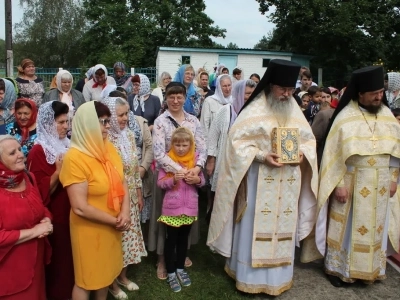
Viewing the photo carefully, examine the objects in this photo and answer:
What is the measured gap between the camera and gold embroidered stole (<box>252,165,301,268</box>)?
134 inches

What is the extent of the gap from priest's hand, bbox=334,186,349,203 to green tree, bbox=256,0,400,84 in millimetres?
24075

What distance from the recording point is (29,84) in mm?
5914

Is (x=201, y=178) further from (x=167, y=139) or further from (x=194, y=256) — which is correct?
(x=194, y=256)

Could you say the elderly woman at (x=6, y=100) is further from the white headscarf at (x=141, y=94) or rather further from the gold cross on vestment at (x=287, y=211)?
the gold cross on vestment at (x=287, y=211)

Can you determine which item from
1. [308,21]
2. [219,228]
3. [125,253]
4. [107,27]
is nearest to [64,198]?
[125,253]

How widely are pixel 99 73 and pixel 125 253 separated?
3582 mm

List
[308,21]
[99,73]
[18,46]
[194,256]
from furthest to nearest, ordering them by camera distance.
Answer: [18,46] < [308,21] < [99,73] < [194,256]

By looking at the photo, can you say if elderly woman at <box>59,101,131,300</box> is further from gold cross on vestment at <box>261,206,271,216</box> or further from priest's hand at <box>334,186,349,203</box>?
priest's hand at <box>334,186,349,203</box>

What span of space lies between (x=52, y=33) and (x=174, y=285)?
4026 centimetres

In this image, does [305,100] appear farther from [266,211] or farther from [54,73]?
[54,73]

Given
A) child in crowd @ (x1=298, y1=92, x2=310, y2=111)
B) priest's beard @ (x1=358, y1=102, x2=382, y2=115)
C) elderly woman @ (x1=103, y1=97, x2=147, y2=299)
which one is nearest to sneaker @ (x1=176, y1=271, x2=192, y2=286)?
elderly woman @ (x1=103, y1=97, x2=147, y2=299)

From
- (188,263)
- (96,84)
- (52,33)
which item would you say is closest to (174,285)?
(188,263)

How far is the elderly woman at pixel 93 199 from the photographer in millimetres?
2590

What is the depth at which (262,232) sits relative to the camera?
3.42 metres
